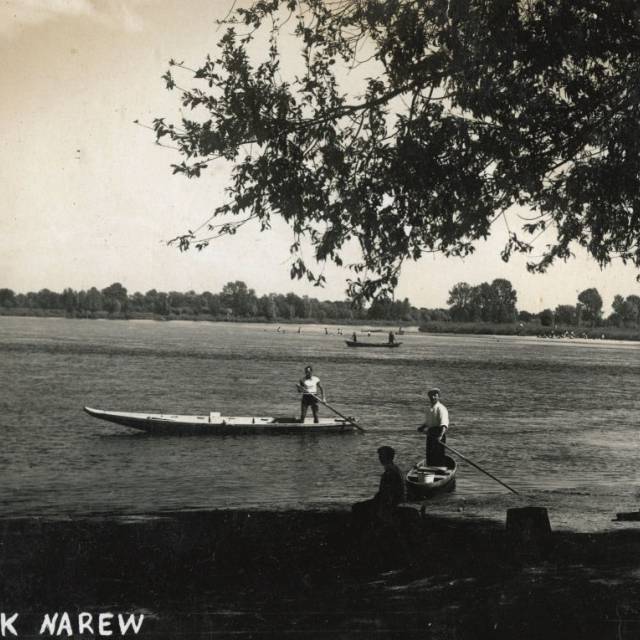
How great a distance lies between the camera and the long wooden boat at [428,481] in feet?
53.2

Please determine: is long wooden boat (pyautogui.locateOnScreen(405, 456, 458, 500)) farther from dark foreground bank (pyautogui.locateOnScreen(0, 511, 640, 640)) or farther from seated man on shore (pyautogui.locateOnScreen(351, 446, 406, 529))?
seated man on shore (pyautogui.locateOnScreen(351, 446, 406, 529))

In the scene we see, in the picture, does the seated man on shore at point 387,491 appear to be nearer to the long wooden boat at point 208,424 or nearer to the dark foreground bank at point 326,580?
the dark foreground bank at point 326,580

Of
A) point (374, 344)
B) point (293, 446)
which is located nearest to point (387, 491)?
point (293, 446)

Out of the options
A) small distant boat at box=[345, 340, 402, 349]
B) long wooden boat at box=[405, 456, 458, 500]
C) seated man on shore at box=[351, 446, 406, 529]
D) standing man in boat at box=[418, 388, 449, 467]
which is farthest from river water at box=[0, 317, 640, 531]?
small distant boat at box=[345, 340, 402, 349]

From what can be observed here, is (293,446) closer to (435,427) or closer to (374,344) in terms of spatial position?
(435,427)

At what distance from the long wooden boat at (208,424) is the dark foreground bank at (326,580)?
558 inches

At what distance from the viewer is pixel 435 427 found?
53.5 feet

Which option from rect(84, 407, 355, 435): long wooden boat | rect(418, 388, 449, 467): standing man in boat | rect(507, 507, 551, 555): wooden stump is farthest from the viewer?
rect(84, 407, 355, 435): long wooden boat

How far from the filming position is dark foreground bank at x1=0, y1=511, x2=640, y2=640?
26.0ft

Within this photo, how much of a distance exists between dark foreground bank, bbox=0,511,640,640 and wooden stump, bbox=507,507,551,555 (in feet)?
0.16

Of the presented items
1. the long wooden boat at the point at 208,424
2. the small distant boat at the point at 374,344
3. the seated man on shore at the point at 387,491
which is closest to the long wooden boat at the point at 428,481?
the seated man on shore at the point at 387,491

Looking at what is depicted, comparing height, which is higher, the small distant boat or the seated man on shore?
the seated man on shore

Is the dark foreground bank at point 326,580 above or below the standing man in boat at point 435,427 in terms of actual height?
below

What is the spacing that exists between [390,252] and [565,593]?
5.33m
